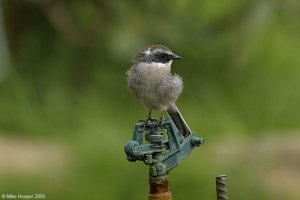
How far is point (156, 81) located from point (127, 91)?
8.76 ft

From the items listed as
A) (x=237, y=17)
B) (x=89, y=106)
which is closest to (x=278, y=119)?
(x=237, y=17)

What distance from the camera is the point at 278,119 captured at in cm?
611

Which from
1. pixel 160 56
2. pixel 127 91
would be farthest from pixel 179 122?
pixel 127 91

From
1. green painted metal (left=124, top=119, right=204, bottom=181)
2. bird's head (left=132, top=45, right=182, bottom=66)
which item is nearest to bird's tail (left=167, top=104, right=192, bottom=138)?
bird's head (left=132, top=45, right=182, bottom=66)

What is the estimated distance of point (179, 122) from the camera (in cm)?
339

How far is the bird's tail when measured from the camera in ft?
10.7

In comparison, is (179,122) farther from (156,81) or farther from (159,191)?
(159,191)

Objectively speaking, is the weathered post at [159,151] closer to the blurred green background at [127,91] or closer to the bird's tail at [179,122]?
the bird's tail at [179,122]

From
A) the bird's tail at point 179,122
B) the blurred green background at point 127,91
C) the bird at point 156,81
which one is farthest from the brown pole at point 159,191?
the blurred green background at point 127,91

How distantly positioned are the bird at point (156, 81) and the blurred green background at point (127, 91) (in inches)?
58.4

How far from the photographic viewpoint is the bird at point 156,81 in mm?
3611

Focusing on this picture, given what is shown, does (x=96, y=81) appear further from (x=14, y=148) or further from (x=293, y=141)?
(x=293, y=141)

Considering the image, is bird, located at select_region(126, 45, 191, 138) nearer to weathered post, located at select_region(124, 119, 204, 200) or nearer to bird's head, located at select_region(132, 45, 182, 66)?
bird's head, located at select_region(132, 45, 182, 66)

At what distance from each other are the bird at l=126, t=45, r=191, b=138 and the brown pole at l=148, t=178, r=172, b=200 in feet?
2.41
